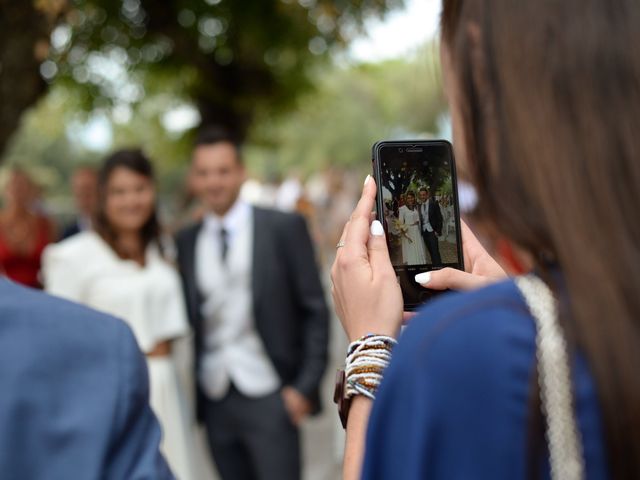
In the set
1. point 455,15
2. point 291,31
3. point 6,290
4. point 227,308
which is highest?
point 291,31

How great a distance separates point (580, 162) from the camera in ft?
3.22

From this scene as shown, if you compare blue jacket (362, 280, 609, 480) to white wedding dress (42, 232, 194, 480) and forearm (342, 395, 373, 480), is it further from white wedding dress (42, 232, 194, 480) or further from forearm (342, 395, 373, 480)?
white wedding dress (42, 232, 194, 480)

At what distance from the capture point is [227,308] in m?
3.95

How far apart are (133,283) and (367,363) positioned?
2850 mm

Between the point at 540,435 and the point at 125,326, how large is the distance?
76 centimetres

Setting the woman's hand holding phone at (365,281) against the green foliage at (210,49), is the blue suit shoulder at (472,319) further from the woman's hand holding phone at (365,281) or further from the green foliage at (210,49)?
the green foliage at (210,49)

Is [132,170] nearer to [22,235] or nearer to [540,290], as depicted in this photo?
[22,235]

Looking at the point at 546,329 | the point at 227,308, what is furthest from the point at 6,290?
the point at 227,308

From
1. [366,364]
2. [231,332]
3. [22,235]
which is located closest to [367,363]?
[366,364]

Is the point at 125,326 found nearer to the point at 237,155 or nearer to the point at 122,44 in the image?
the point at 237,155

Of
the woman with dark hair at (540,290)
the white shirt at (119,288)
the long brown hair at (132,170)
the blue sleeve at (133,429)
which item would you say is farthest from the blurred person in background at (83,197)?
the woman with dark hair at (540,290)

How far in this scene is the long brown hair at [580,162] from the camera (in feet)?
3.03

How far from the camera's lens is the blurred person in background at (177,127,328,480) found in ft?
12.8

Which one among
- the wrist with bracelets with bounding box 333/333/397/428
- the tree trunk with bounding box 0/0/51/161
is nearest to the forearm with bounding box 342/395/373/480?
the wrist with bracelets with bounding box 333/333/397/428
